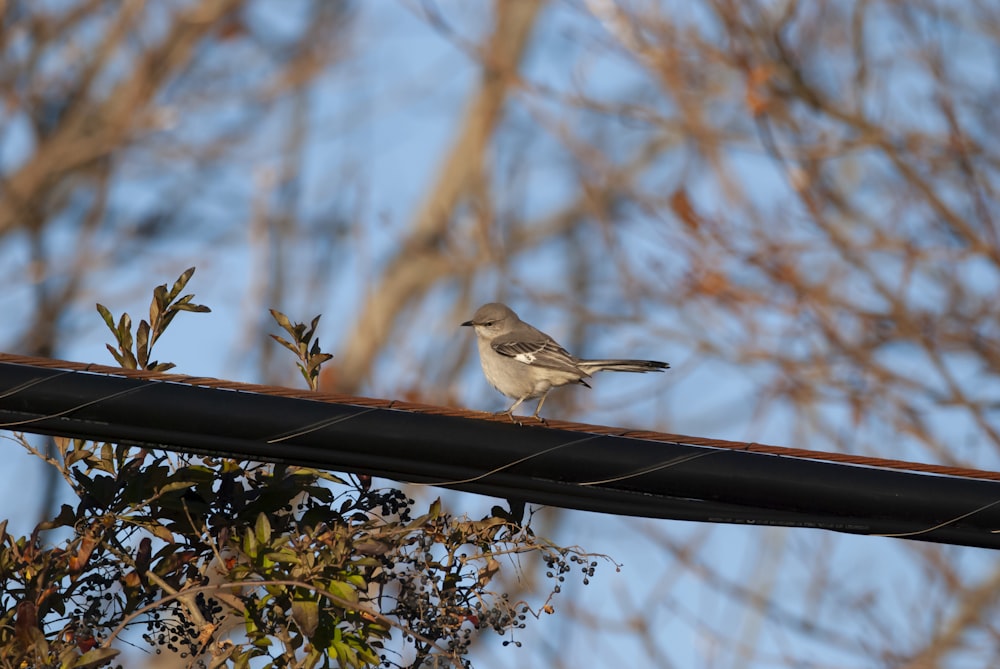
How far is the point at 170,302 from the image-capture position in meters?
3.48

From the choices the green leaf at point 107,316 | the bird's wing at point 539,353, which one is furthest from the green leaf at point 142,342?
the bird's wing at point 539,353

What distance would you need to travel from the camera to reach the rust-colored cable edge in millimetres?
3334

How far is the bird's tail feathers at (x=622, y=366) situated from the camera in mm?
5145

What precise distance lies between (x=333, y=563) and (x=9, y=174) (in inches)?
485

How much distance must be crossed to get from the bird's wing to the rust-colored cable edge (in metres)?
2.07

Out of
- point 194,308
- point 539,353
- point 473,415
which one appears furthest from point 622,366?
point 194,308

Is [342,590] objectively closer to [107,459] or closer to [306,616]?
[306,616]

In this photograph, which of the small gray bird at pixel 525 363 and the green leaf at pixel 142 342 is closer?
the green leaf at pixel 142 342

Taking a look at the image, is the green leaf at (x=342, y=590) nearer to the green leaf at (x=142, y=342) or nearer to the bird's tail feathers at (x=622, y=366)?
the green leaf at (x=142, y=342)

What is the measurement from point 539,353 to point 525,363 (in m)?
0.09

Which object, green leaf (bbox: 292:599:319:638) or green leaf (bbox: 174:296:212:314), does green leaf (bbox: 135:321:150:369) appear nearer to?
green leaf (bbox: 174:296:212:314)

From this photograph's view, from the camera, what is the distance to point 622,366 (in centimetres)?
544

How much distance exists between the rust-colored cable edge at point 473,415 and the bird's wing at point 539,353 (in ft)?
6.78

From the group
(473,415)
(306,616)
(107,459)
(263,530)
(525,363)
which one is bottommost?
(306,616)
